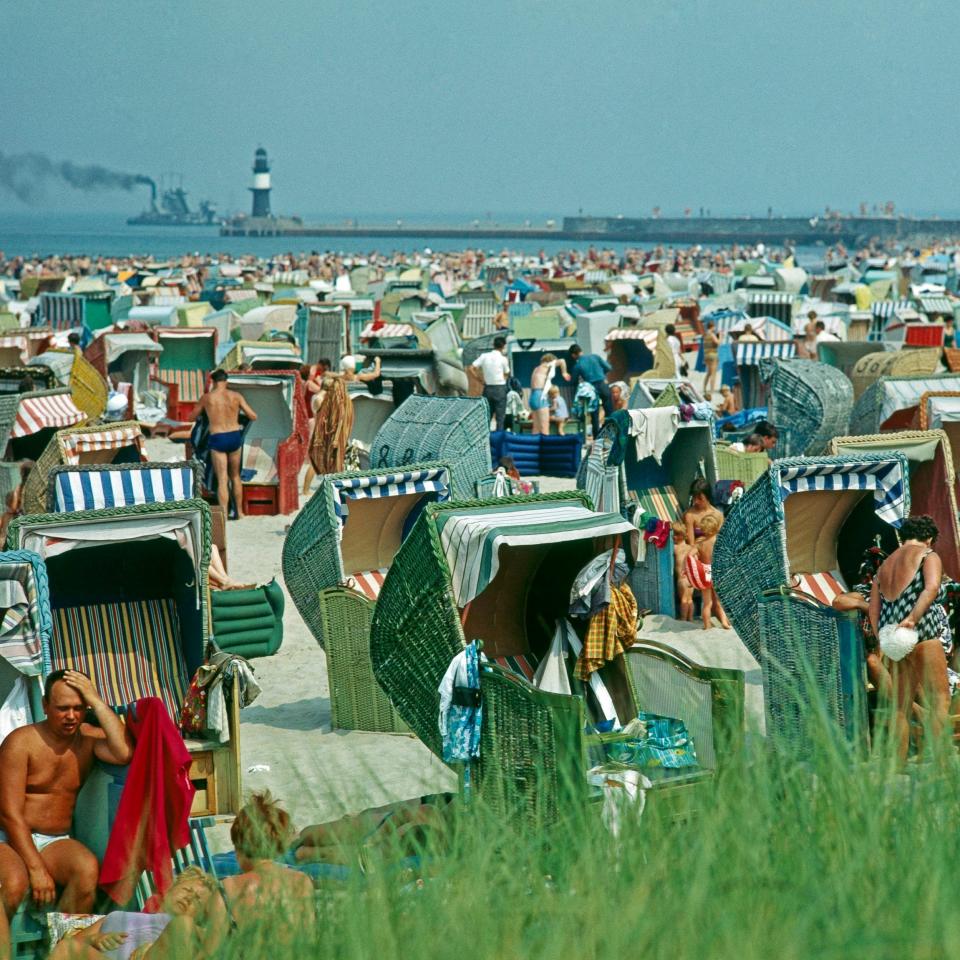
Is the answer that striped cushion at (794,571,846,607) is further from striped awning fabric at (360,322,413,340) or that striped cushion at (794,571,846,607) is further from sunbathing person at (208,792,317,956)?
striped awning fabric at (360,322,413,340)

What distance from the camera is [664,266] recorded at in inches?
2302

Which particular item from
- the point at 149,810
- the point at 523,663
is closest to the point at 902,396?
the point at 523,663

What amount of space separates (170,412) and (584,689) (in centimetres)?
1218

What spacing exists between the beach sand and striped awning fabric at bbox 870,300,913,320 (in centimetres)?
1611

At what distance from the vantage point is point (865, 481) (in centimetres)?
723

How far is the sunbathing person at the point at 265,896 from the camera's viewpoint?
333 centimetres

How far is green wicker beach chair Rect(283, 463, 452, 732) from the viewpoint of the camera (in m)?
6.83

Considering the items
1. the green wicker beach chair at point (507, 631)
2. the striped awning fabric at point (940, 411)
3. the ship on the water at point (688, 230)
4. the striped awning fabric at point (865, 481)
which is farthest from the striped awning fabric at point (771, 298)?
the ship on the water at point (688, 230)

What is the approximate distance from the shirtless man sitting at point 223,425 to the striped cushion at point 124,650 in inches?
175

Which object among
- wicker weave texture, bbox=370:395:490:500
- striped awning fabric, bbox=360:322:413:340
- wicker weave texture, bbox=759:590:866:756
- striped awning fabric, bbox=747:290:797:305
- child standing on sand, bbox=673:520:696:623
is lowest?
child standing on sand, bbox=673:520:696:623

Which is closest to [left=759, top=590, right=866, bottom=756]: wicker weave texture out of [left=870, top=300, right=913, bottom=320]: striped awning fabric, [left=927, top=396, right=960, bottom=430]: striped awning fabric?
[left=927, top=396, right=960, bottom=430]: striped awning fabric

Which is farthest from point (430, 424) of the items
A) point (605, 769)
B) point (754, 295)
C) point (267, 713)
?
point (754, 295)

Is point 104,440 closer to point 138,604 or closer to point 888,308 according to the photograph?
point 138,604

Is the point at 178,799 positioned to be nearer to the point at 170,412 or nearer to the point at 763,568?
the point at 763,568
